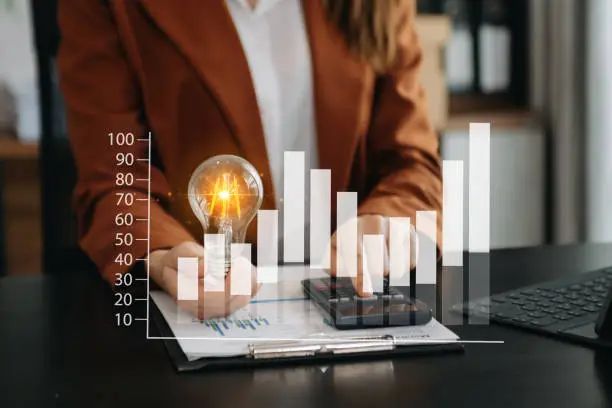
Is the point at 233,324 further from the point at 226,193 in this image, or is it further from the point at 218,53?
the point at 218,53

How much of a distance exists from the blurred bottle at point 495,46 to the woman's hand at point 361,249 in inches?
45.2

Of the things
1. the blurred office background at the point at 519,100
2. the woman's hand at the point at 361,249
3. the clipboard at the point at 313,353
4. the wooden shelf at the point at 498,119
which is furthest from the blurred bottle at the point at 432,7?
the clipboard at the point at 313,353

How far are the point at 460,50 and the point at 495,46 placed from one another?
0.32 feet

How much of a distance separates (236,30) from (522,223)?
3.18 feet

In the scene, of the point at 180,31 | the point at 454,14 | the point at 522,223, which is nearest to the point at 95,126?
the point at 180,31

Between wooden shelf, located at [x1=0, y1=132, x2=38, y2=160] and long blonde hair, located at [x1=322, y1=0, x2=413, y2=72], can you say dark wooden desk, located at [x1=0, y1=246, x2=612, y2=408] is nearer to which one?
long blonde hair, located at [x1=322, y1=0, x2=413, y2=72]

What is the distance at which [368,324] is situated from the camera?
566 millimetres

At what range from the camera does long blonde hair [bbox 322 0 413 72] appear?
2.96 ft

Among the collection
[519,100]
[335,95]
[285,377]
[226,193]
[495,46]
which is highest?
[495,46]

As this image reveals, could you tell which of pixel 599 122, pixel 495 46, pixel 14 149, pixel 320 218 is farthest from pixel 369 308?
pixel 495 46

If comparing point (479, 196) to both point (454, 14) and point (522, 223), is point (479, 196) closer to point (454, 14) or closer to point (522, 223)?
point (522, 223)

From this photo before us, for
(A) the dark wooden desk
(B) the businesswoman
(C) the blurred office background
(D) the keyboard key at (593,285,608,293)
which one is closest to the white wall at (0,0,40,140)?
(C) the blurred office background

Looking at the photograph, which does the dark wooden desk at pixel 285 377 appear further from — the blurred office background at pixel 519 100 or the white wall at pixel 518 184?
the white wall at pixel 518 184

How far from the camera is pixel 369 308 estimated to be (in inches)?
22.7
